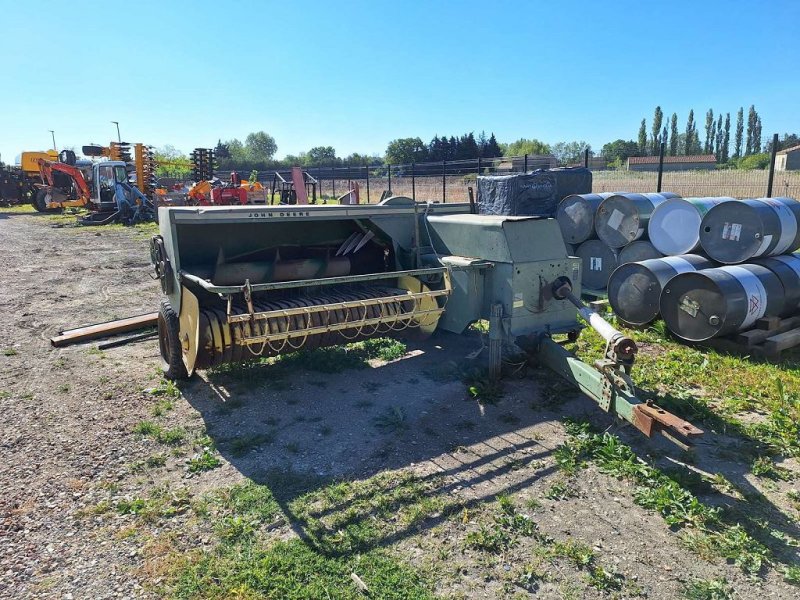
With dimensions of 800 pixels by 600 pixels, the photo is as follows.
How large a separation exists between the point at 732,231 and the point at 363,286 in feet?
14.2

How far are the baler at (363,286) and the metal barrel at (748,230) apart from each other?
105 inches

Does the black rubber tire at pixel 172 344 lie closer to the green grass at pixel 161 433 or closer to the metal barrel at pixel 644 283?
the green grass at pixel 161 433

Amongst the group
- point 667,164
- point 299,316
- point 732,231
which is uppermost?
point 667,164

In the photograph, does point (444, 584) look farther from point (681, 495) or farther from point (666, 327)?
point (666, 327)

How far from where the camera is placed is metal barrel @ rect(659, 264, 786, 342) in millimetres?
5805

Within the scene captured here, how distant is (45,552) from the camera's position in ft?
9.84

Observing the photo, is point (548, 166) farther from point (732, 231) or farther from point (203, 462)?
point (203, 462)

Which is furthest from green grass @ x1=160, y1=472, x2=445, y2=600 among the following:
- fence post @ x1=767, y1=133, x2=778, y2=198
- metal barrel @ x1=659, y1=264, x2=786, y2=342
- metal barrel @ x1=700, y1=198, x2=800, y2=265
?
fence post @ x1=767, y1=133, x2=778, y2=198

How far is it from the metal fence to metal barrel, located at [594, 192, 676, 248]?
362cm

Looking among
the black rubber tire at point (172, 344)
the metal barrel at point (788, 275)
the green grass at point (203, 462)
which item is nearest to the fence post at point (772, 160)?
the metal barrel at point (788, 275)

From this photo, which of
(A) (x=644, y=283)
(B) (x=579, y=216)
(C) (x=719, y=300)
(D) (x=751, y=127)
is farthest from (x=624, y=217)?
(D) (x=751, y=127)

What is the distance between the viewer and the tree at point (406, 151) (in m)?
43.3

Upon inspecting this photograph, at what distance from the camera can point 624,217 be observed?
8414 mm

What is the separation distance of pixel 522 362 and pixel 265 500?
8.88 feet
